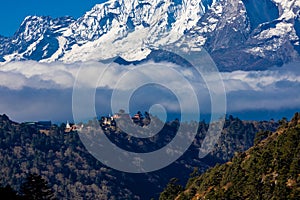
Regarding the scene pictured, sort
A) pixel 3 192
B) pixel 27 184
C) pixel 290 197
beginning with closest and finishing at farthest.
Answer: pixel 3 192, pixel 27 184, pixel 290 197

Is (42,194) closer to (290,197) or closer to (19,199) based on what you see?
(19,199)

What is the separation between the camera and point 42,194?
544 ft

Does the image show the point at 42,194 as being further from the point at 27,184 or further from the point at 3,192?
the point at 3,192

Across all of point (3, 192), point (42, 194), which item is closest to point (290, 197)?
point (42, 194)

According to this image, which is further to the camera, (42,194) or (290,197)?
(290,197)

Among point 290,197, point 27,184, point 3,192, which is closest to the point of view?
point 3,192

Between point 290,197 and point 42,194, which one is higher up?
point 42,194

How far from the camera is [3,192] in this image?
489 ft

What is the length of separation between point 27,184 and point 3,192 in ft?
51.4

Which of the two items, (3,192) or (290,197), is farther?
(290,197)

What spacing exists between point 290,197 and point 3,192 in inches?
3223

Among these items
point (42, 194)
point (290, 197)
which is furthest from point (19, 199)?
point (290, 197)

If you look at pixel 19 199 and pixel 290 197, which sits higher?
pixel 19 199

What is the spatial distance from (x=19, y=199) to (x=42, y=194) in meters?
14.1
